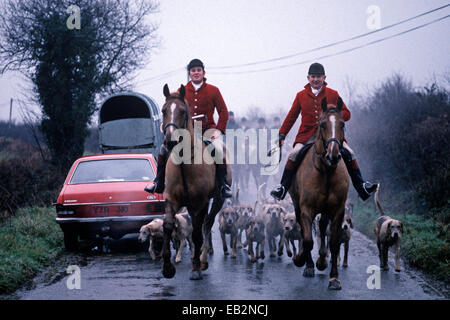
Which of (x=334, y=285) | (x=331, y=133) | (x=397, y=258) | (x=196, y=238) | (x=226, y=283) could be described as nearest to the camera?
(x=331, y=133)

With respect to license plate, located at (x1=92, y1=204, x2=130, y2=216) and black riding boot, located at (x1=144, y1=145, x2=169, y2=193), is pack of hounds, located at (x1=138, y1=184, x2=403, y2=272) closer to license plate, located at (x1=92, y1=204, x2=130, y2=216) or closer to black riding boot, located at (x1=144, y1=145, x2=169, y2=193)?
license plate, located at (x1=92, y1=204, x2=130, y2=216)

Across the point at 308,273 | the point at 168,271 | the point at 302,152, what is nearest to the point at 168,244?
the point at 168,271

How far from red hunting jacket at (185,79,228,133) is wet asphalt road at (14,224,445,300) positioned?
2462 mm

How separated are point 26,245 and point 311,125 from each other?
5.90m

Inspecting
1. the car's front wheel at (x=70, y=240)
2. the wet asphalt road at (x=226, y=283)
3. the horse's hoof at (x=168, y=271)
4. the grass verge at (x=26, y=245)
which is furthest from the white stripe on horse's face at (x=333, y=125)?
the car's front wheel at (x=70, y=240)

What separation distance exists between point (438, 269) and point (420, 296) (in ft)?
6.03

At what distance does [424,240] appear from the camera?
11.0 metres

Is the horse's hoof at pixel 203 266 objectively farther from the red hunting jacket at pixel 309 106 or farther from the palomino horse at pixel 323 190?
the red hunting jacket at pixel 309 106

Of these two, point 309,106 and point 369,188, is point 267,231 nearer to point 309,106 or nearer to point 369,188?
point 369,188

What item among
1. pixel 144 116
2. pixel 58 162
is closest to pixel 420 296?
pixel 144 116

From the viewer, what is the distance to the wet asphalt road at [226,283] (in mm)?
7254

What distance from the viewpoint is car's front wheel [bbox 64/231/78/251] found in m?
11.2

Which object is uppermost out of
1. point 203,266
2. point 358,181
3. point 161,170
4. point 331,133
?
point 331,133
